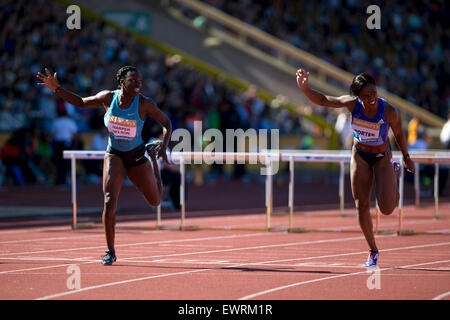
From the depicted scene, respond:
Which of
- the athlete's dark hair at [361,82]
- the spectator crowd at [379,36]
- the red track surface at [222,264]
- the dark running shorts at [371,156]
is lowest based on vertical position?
the red track surface at [222,264]

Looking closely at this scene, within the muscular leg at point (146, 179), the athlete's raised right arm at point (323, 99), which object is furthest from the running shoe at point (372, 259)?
the muscular leg at point (146, 179)

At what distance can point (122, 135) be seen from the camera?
369 inches

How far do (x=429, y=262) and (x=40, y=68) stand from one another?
56.0 ft

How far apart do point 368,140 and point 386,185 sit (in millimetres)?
515

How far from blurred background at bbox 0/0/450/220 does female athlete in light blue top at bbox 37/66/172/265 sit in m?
9.38

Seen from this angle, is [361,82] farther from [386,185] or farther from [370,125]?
[386,185]

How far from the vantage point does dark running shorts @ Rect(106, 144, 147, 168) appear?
9.42 meters

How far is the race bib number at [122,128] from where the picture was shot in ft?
30.6

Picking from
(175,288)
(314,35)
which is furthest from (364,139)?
(314,35)

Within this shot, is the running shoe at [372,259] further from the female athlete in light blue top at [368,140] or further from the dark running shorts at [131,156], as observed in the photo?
the dark running shorts at [131,156]

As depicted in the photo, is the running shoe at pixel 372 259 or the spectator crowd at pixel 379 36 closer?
the running shoe at pixel 372 259

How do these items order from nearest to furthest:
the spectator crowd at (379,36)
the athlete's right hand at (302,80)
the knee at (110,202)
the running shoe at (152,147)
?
the athlete's right hand at (302,80), the knee at (110,202), the running shoe at (152,147), the spectator crowd at (379,36)

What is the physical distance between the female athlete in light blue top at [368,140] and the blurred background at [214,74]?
953 centimetres

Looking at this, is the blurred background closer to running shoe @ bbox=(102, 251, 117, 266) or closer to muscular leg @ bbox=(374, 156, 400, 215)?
running shoe @ bbox=(102, 251, 117, 266)
